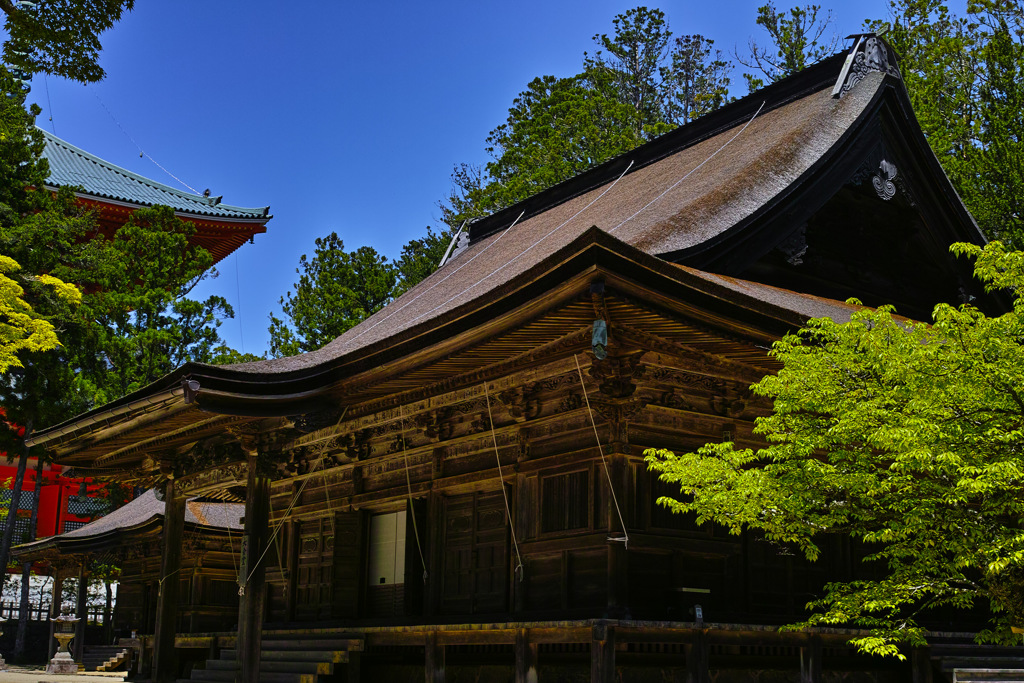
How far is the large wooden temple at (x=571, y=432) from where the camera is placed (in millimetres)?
9516

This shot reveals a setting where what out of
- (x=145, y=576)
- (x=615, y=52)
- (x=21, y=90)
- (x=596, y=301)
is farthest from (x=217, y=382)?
(x=615, y=52)

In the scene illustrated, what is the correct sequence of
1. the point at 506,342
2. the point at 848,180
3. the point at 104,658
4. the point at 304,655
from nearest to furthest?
1. the point at 506,342
2. the point at 304,655
3. the point at 848,180
4. the point at 104,658

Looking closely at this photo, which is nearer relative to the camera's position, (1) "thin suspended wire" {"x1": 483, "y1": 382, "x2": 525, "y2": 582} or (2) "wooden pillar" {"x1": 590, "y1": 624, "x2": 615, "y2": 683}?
(2) "wooden pillar" {"x1": 590, "y1": 624, "x2": 615, "y2": 683}

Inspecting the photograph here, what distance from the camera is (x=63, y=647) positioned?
942 inches

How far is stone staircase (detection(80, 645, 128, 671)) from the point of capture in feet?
81.3

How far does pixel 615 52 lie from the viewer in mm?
38969

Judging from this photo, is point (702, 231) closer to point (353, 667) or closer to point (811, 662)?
point (811, 662)

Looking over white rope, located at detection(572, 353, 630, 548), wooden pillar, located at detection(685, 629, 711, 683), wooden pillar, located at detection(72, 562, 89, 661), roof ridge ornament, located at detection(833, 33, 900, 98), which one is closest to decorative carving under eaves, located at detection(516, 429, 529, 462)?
white rope, located at detection(572, 353, 630, 548)

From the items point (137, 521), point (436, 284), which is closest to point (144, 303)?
point (137, 521)

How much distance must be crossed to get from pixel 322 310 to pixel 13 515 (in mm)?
11962

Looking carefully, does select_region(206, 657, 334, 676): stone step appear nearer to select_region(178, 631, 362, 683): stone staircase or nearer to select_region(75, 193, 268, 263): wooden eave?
select_region(178, 631, 362, 683): stone staircase

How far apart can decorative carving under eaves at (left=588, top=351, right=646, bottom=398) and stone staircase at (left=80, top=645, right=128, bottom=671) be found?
62.4ft

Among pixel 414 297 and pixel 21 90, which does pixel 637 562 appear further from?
pixel 21 90

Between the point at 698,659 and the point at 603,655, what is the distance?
1144 millimetres
